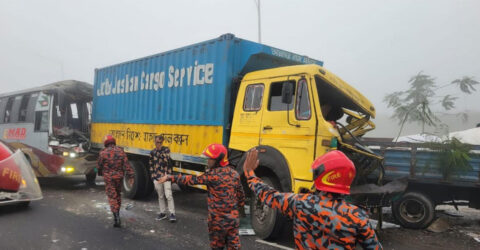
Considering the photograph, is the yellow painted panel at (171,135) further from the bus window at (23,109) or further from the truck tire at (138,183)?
the bus window at (23,109)

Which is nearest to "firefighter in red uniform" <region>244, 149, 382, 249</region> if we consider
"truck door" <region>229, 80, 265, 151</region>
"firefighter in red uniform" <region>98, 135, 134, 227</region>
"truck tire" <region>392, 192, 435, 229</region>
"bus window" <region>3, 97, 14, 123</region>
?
"truck door" <region>229, 80, 265, 151</region>

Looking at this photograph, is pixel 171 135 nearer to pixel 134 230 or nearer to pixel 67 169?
pixel 134 230

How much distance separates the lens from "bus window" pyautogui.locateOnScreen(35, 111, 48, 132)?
897 centimetres

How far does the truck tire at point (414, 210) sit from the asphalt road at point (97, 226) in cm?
236

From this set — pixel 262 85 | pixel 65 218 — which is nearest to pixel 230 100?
pixel 262 85

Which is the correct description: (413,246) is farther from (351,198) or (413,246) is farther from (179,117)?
(179,117)

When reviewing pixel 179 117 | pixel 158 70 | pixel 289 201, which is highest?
pixel 158 70

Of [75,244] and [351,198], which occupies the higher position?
[351,198]

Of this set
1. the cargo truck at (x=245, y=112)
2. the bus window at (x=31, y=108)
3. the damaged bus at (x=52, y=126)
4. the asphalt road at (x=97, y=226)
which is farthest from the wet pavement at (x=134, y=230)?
the bus window at (x=31, y=108)

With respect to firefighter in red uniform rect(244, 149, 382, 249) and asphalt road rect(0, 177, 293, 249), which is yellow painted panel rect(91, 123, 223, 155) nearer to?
asphalt road rect(0, 177, 293, 249)

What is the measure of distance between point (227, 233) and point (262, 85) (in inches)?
108

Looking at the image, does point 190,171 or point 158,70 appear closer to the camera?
point 190,171

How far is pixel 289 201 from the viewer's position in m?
1.93

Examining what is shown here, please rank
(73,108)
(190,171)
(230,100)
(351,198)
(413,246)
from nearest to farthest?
(351,198)
(413,246)
(230,100)
(190,171)
(73,108)
